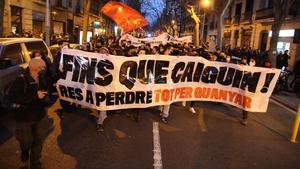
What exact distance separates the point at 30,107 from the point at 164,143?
2.77 metres

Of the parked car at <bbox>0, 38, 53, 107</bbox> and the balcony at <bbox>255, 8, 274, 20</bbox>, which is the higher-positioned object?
the balcony at <bbox>255, 8, 274, 20</bbox>

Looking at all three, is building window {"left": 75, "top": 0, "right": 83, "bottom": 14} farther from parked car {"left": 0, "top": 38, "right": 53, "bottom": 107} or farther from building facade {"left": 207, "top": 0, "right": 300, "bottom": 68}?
parked car {"left": 0, "top": 38, "right": 53, "bottom": 107}

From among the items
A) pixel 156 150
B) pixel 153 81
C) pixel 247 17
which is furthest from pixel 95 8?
pixel 156 150

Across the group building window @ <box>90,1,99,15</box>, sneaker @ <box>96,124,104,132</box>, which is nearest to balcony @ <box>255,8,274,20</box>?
sneaker @ <box>96,124,104,132</box>

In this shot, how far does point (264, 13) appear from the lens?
30.3 metres

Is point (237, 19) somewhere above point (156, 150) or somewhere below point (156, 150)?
above

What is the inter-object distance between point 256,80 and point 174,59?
7.21ft

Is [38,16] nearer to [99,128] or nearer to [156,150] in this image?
[99,128]

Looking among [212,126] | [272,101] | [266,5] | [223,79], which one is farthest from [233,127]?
[266,5]

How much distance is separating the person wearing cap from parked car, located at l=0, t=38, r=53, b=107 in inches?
109

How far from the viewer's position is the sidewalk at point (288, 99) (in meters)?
11.0

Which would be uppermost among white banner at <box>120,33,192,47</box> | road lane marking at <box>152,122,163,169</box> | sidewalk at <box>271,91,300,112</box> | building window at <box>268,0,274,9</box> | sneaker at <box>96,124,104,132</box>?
building window at <box>268,0,274,9</box>

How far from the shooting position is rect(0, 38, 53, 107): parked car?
6690 millimetres

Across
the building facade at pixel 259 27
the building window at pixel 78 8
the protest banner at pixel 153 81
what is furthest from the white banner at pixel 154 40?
the building window at pixel 78 8
